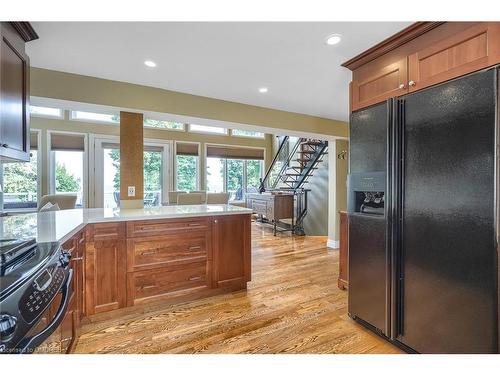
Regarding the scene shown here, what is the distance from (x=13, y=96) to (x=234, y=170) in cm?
620

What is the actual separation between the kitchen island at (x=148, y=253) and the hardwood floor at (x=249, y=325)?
0.15 metres

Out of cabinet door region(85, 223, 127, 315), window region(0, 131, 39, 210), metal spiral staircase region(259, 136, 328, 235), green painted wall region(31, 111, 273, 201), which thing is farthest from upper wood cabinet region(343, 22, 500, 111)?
window region(0, 131, 39, 210)

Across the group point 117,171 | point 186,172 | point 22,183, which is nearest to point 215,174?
point 186,172

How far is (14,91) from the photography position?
65.1 inches

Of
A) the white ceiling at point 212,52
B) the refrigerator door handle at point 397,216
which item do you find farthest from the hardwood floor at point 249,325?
the white ceiling at point 212,52

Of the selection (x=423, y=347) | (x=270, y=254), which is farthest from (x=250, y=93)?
(x=423, y=347)

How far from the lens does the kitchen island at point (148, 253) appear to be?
201cm

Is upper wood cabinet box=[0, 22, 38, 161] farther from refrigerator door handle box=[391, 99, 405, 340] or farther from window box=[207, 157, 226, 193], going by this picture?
window box=[207, 157, 226, 193]

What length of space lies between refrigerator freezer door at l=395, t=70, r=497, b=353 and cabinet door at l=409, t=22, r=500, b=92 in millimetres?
67

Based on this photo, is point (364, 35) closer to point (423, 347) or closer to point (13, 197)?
point (423, 347)

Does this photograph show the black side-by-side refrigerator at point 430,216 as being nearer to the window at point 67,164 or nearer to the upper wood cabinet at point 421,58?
the upper wood cabinet at point 421,58

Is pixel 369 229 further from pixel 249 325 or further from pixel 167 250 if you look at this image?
pixel 167 250

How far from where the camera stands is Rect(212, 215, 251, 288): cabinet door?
2660mm
